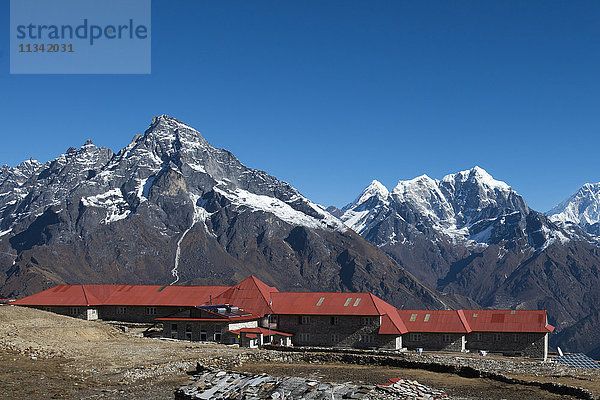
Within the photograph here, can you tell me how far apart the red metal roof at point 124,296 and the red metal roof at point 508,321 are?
3873 cm

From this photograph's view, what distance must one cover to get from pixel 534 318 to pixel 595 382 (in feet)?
139

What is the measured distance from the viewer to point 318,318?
99.4 meters

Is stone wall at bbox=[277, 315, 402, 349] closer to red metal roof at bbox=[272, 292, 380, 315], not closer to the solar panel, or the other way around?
red metal roof at bbox=[272, 292, 380, 315]

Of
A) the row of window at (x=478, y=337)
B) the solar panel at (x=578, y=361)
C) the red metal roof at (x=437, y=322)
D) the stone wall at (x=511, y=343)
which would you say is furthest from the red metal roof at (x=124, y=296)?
the solar panel at (x=578, y=361)

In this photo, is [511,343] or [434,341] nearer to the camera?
[434,341]

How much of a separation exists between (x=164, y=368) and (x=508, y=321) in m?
58.1

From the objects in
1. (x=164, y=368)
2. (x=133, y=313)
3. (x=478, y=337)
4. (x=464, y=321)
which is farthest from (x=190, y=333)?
(x=478, y=337)

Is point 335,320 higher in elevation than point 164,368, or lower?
higher

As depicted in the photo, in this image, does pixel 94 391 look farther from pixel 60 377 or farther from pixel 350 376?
pixel 350 376

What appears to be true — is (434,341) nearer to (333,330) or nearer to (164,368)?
(333,330)

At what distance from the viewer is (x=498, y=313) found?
10344cm

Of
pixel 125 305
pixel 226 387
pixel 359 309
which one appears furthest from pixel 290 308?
pixel 226 387

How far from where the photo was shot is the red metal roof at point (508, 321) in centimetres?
9819

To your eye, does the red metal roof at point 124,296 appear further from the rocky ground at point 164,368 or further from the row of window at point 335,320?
the rocky ground at point 164,368
